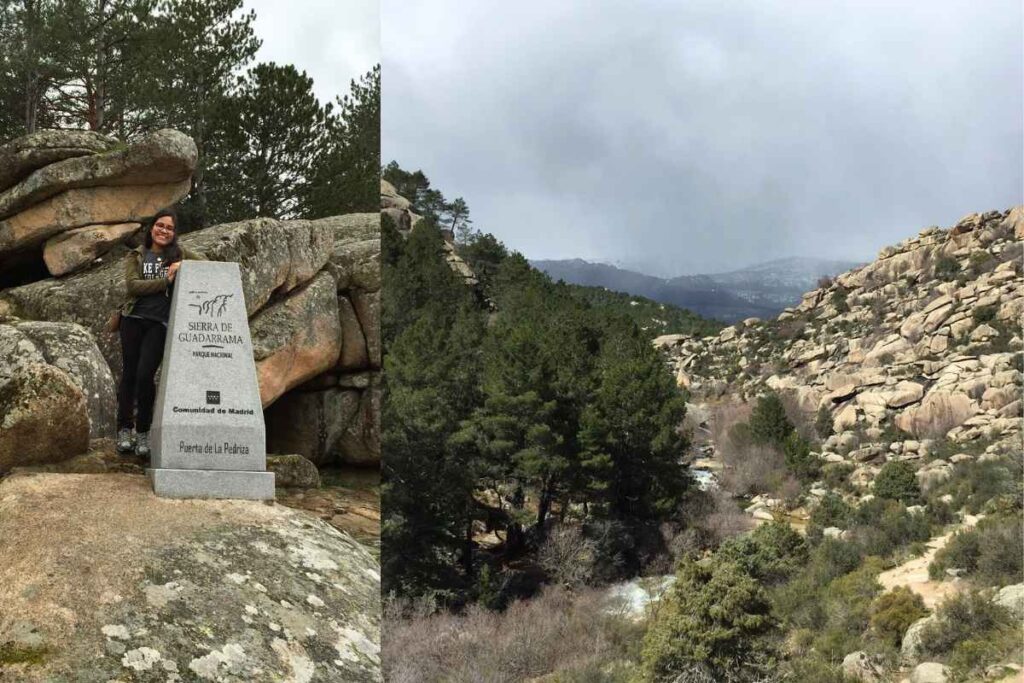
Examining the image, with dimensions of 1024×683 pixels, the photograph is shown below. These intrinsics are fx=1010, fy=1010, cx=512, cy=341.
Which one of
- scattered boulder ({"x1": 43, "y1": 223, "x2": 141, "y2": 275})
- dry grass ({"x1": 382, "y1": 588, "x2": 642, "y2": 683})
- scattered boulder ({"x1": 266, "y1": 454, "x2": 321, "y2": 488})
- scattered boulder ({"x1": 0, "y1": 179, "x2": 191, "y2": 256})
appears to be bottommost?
dry grass ({"x1": 382, "y1": 588, "x2": 642, "y2": 683})

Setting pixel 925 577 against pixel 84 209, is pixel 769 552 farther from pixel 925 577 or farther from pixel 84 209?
pixel 84 209

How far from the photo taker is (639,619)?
583cm

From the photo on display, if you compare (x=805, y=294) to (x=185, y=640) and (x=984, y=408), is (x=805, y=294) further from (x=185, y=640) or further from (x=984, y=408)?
(x=185, y=640)

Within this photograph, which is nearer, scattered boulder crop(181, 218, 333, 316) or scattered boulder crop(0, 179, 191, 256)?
scattered boulder crop(0, 179, 191, 256)

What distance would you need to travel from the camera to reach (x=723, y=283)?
6.92 metres

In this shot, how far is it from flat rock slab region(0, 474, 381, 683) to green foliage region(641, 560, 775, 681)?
1844 millimetres

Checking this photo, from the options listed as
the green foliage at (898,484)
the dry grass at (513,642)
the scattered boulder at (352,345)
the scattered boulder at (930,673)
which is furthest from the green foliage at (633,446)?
the scattered boulder at (352,345)

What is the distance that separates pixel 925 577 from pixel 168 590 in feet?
13.5

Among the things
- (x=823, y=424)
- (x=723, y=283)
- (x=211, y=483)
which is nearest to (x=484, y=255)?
(x=723, y=283)

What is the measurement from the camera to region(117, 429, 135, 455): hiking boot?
271 inches

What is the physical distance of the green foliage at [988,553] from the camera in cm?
555

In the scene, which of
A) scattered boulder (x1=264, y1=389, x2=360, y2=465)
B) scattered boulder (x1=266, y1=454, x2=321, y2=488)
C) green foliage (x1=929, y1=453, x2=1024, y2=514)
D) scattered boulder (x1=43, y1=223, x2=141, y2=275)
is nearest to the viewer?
green foliage (x1=929, y1=453, x2=1024, y2=514)

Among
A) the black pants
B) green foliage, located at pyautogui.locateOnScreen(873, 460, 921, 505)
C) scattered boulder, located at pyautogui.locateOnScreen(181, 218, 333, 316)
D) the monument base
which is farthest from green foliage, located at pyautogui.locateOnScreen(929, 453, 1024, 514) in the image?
scattered boulder, located at pyautogui.locateOnScreen(181, 218, 333, 316)

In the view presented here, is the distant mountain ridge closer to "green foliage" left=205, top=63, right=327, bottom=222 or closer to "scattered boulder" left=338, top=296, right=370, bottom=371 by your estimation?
"green foliage" left=205, top=63, right=327, bottom=222
